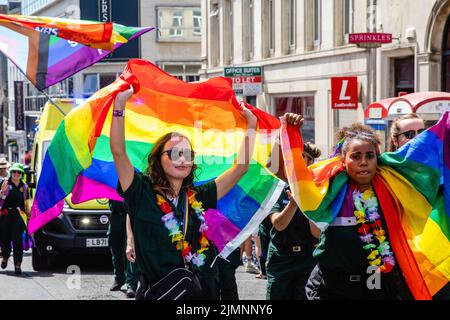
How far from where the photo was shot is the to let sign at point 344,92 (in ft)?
73.7

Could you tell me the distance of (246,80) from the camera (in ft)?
73.4

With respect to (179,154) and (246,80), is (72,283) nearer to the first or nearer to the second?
(179,154)

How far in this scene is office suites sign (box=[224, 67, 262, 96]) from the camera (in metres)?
21.8

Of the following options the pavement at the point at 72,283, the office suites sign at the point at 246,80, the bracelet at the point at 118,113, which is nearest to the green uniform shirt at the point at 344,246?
the bracelet at the point at 118,113

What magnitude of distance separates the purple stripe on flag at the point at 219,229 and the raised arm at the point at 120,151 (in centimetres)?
85

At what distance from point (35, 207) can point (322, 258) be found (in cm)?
200

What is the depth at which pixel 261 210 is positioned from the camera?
643 centimetres

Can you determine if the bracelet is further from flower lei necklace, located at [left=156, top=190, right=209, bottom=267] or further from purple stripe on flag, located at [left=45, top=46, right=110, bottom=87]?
purple stripe on flag, located at [left=45, top=46, right=110, bottom=87]

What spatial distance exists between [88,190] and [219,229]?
3.58ft

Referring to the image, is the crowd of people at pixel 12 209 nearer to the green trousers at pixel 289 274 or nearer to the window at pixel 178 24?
the green trousers at pixel 289 274

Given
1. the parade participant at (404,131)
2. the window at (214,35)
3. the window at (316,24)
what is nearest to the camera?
the parade participant at (404,131)

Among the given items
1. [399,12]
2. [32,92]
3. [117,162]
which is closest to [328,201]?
[117,162]

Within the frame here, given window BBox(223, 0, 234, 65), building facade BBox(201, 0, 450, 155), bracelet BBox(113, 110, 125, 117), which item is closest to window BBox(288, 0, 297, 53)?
building facade BBox(201, 0, 450, 155)

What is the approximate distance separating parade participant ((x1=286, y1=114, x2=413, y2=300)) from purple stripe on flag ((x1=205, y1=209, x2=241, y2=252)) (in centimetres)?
76
